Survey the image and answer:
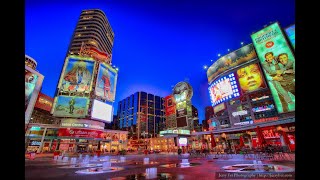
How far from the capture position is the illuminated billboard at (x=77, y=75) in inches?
2099

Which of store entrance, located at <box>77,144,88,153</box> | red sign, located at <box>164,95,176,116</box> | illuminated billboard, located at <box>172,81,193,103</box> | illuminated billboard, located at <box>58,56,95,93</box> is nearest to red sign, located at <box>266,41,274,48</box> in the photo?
illuminated billboard, located at <box>172,81,193,103</box>

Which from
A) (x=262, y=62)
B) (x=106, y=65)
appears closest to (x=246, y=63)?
(x=262, y=62)

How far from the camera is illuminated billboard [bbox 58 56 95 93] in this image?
5331cm

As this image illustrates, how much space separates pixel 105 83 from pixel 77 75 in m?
9.17

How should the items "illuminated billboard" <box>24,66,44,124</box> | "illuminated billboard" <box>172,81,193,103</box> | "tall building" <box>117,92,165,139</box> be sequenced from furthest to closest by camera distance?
"tall building" <box>117,92,165,139</box> < "illuminated billboard" <box>172,81,193,103</box> < "illuminated billboard" <box>24,66,44,124</box>

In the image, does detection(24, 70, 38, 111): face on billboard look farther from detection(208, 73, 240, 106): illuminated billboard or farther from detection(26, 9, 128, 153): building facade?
detection(208, 73, 240, 106): illuminated billboard

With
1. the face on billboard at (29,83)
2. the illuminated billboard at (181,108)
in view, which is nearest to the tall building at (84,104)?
the face on billboard at (29,83)

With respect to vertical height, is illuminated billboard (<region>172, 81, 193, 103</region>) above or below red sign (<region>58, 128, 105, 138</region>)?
above

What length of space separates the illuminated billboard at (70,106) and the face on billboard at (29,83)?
16.6 m

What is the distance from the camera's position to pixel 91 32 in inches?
3770

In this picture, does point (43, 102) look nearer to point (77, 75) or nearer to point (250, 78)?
point (77, 75)

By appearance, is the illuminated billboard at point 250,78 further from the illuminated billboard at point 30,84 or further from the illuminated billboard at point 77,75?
the illuminated billboard at point 30,84
